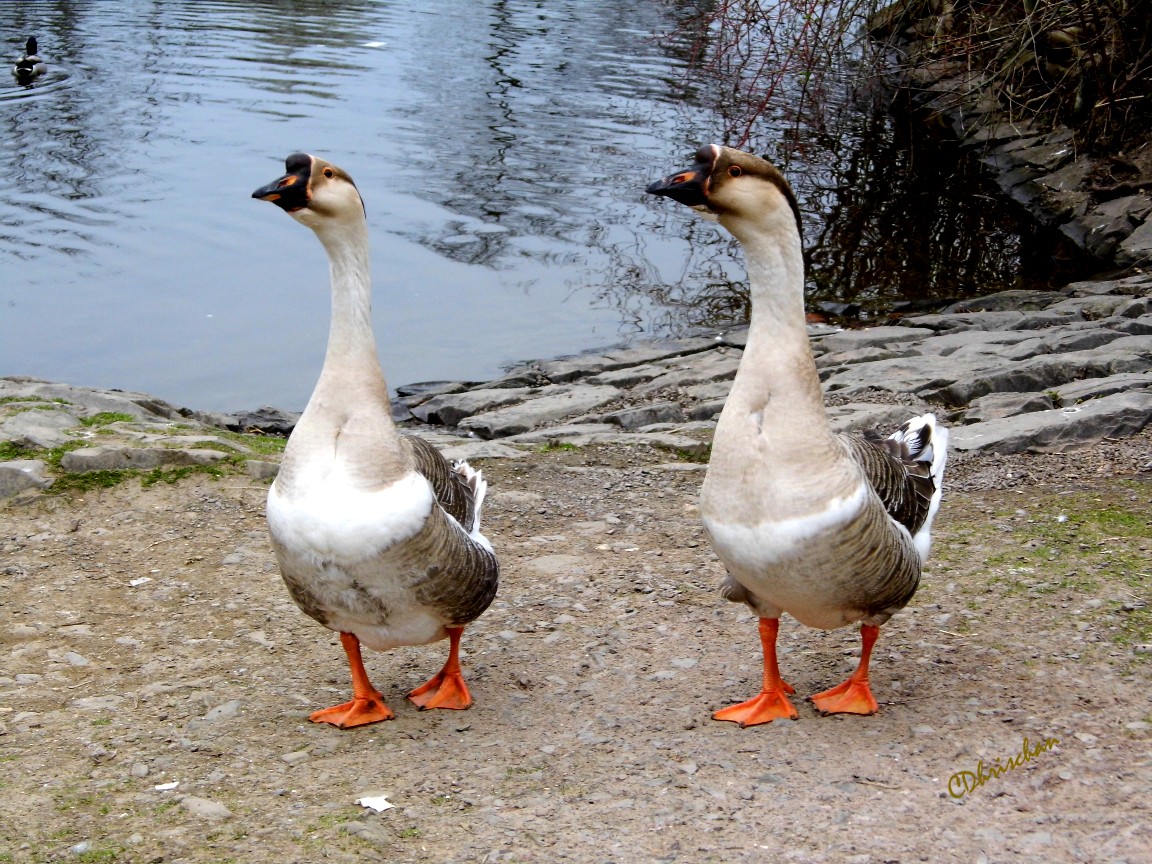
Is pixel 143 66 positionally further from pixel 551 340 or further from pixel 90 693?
pixel 90 693

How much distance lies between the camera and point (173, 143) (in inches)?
723

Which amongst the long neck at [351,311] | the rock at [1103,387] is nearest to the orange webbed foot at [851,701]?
the long neck at [351,311]

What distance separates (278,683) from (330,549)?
3.73 ft

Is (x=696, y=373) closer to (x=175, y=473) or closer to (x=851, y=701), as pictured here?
(x=175, y=473)

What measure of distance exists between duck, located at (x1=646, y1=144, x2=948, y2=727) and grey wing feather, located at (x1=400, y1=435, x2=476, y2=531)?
984 millimetres

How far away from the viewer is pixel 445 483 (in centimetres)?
450

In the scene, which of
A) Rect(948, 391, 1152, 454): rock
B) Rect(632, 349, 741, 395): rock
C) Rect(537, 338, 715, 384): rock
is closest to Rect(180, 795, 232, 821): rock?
Rect(948, 391, 1152, 454): rock

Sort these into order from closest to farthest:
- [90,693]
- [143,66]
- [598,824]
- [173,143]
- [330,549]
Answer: [598,824]
[330,549]
[90,693]
[173,143]
[143,66]

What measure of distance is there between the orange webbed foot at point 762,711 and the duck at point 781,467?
1.16ft

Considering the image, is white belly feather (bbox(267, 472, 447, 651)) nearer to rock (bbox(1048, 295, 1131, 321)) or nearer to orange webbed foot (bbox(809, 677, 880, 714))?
orange webbed foot (bbox(809, 677, 880, 714))

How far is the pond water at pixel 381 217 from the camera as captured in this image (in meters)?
12.4

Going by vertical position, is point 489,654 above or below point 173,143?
above

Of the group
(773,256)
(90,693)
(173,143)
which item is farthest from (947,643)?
(173,143)
